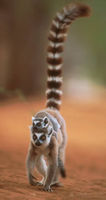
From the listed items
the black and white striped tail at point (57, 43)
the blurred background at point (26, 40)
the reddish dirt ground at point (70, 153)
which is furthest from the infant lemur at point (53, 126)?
the blurred background at point (26, 40)

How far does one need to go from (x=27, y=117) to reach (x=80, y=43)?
17.6 meters

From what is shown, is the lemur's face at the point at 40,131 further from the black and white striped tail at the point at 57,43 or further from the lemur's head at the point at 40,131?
the black and white striped tail at the point at 57,43

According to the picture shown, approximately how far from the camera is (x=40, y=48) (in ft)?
61.1

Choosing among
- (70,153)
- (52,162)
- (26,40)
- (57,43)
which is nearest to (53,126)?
(52,162)

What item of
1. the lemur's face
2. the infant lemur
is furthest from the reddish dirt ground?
the lemur's face

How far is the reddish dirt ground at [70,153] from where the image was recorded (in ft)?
14.9

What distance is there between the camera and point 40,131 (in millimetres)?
4266

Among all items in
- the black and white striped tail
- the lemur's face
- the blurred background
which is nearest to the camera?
the lemur's face

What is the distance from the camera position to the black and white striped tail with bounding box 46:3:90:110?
501cm

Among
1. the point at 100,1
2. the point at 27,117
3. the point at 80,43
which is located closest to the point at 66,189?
the point at 27,117

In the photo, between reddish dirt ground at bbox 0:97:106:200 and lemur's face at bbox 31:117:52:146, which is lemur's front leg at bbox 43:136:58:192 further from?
lemur's face at bbox 31:117:52:146

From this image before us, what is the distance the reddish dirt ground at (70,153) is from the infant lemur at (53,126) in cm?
25

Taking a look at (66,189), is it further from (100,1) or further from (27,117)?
(100,1)

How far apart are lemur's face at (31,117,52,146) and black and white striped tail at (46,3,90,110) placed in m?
1.29
